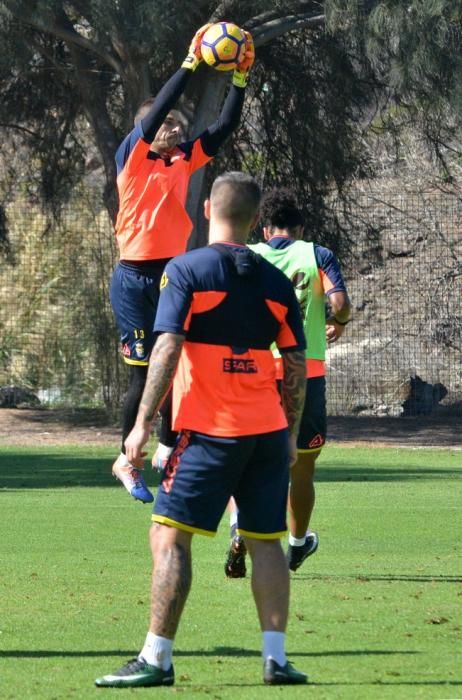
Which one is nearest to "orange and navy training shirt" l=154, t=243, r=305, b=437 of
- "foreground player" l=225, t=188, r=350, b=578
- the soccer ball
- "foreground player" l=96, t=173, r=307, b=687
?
"foreground player" l=96, t=173, r=307, b=687

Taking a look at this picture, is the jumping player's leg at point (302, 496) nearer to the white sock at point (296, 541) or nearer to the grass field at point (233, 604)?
the white sock at point (296, 541)

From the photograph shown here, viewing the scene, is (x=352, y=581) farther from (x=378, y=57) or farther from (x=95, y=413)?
(x=95, y=413)

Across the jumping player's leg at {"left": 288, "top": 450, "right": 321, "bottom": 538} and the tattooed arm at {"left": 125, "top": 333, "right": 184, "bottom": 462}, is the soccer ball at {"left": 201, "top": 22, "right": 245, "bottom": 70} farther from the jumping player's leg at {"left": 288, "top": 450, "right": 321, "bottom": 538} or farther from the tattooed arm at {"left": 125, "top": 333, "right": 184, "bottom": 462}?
the tattooed arm at {"left": 125, "top": 333, "right": 184, "bottom": 462}

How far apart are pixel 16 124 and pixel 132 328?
1680 cm

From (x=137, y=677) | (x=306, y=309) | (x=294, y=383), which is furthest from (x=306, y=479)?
(x=137, y=677)

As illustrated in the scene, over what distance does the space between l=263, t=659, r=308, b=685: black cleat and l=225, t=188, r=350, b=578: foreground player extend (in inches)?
124

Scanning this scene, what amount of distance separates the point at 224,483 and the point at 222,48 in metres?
4.28

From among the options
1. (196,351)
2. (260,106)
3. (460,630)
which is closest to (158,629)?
(196,351)

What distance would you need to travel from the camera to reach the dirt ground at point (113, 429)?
2312cm

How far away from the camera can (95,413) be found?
26219 mm

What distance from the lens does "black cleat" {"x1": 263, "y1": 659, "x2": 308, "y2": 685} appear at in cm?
593

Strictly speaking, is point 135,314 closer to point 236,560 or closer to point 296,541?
point 296,541

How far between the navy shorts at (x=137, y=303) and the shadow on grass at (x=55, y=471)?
15.7ft

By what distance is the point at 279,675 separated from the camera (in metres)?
5.93
